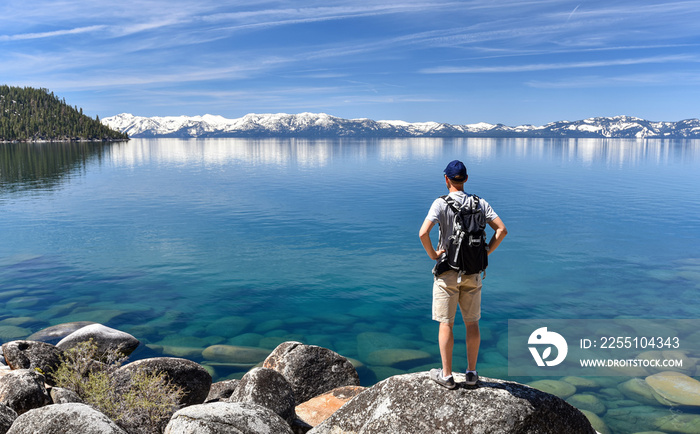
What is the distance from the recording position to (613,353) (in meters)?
20.1

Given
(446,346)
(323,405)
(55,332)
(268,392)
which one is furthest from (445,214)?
(55,332)

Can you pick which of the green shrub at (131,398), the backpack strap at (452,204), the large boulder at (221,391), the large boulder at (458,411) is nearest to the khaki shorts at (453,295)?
the backpack strap at (452,204)

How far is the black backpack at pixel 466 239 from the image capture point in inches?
313

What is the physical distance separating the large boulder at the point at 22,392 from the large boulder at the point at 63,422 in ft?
10.6

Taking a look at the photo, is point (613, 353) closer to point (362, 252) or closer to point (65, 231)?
point (362, 252)

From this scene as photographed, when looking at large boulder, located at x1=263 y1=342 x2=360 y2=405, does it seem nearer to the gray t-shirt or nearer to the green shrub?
the green shrub

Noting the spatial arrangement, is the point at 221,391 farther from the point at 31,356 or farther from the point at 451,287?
the point at 451,287

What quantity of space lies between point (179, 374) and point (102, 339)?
257 inches

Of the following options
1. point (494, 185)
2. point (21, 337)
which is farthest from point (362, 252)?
point (494, 185)

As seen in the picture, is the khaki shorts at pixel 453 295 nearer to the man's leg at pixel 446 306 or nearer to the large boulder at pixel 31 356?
the man's leg at pixel 446 306

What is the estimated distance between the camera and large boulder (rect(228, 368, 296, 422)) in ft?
37.5

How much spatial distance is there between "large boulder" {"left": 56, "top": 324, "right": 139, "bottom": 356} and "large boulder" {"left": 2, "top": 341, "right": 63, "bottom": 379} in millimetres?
849

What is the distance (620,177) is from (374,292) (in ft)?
279

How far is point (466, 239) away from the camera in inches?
314
